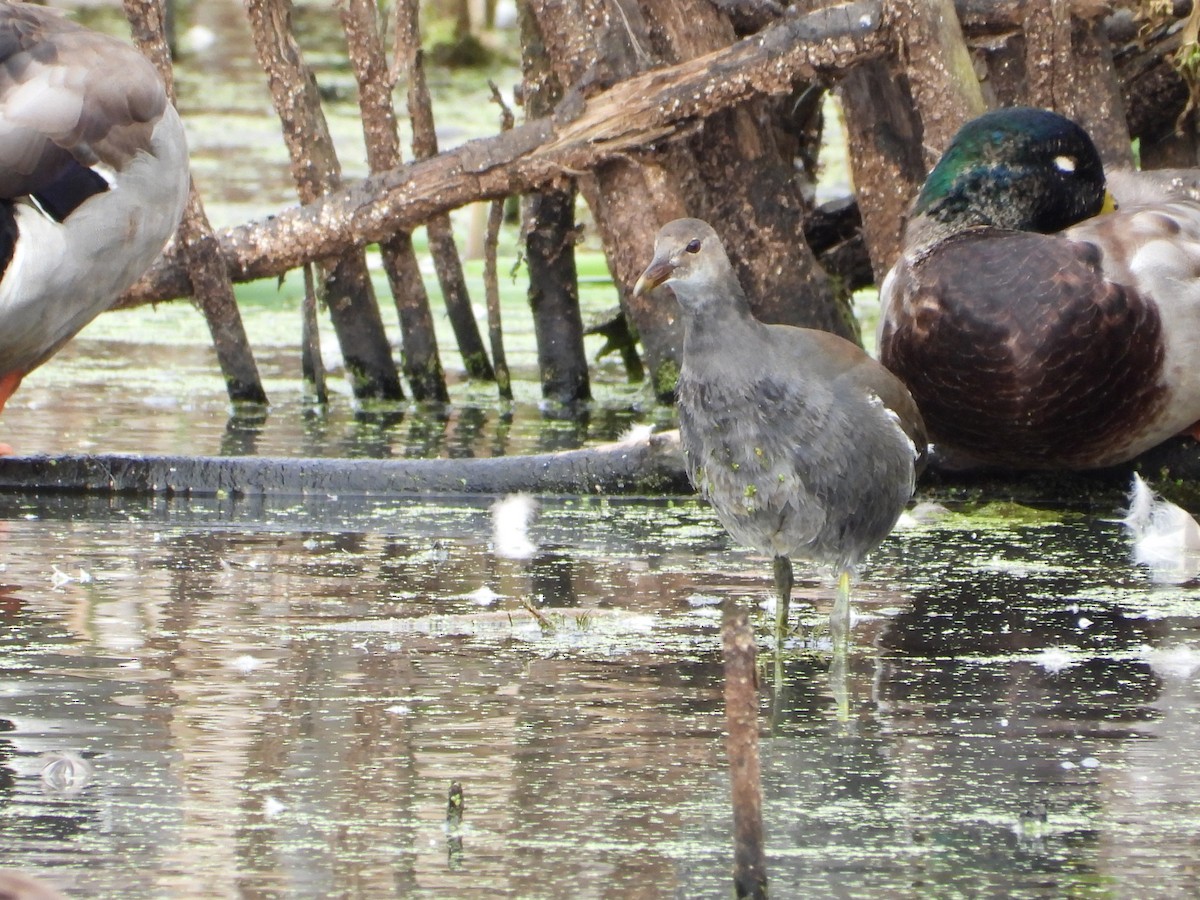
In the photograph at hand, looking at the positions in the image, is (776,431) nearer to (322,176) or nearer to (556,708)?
(556,708)

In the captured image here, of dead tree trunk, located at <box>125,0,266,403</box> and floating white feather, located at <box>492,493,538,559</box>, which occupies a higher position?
dead tree trunk, located at <box>125,0,266,403</box>

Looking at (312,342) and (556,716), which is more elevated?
(312,342)

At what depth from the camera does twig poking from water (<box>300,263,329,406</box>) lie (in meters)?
7.38

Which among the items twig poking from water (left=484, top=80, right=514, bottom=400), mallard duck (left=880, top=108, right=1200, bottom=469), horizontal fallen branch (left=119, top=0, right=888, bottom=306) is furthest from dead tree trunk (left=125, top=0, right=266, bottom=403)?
mallard duck (left=880, top=108, right=1200, bottom=469)

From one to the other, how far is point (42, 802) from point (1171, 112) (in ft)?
16.5

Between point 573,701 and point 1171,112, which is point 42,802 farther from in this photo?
point 1171,112

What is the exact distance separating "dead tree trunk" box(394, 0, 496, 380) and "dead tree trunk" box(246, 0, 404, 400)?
27cm

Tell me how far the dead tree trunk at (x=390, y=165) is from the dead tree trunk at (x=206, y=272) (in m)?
0.55

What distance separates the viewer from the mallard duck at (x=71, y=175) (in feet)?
16.9

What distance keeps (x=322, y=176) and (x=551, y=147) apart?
963 millimetres

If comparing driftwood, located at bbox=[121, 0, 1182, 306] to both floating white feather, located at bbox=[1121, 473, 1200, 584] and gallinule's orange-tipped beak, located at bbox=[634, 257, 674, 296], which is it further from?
gallinule's orange-tipped beak, located at bbox=[634, 257, 674, 296]

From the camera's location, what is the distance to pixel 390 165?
7.04 meters

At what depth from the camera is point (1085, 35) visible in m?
6.45

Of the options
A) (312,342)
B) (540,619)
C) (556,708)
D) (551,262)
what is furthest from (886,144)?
(556,708)
